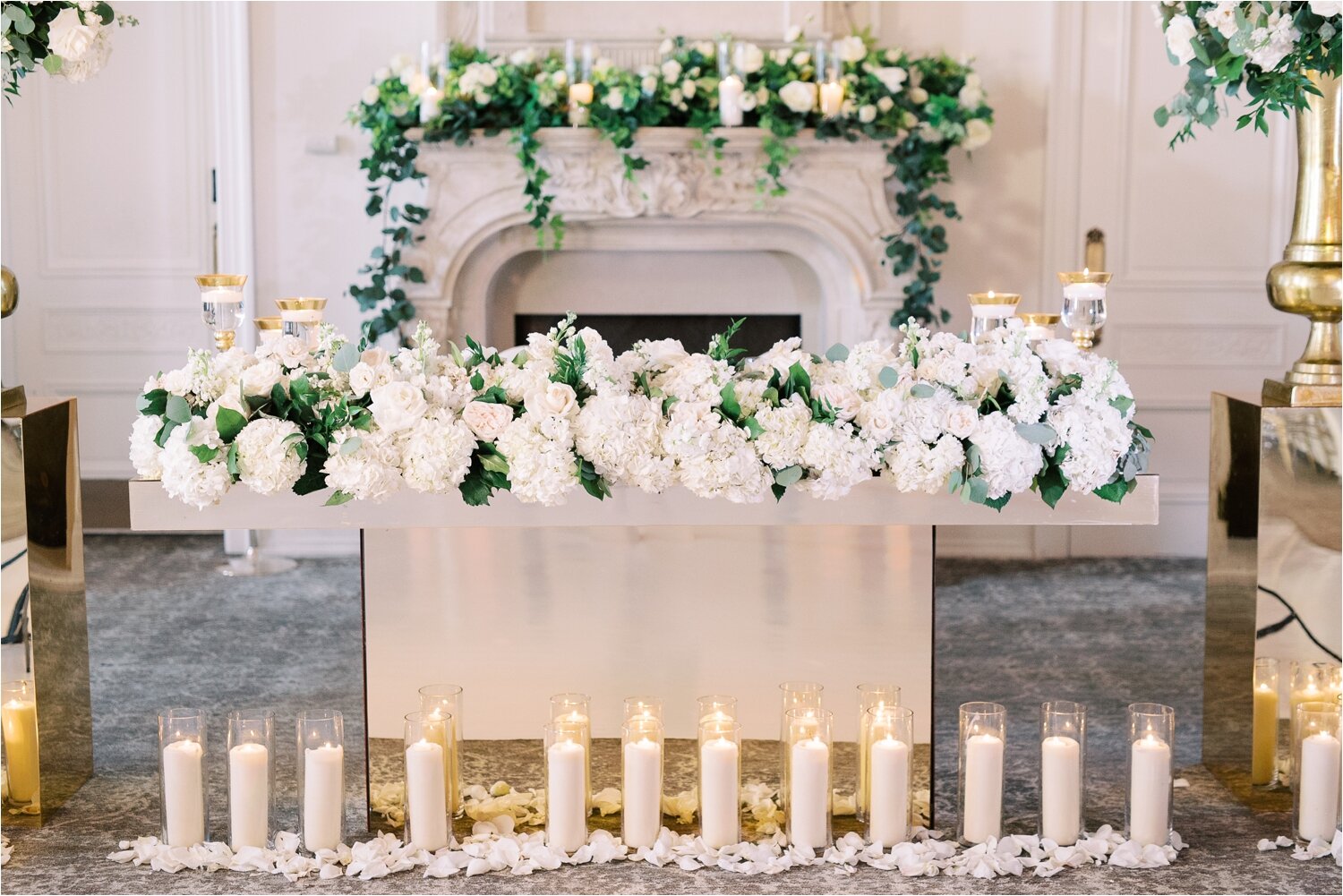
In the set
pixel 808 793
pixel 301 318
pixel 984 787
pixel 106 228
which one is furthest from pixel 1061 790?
pixel 106 228

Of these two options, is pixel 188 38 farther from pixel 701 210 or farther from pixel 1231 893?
pixel 1231 893

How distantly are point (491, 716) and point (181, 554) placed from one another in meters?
3.30

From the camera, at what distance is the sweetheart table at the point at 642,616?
2805 mm

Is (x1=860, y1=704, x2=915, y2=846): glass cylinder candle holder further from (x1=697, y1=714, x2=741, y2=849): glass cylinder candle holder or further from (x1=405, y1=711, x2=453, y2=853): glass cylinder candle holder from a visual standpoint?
(x1=405, y1=711, x2=453, y2=853): glass cylinder candle holder

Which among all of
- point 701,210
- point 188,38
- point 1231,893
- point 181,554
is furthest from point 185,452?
point 188,38

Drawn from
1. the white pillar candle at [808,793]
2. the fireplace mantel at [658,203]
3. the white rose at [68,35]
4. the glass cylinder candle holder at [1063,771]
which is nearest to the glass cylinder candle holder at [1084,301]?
the glass cylinder candle holder at [1063,771]

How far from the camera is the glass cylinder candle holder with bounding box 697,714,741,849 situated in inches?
104

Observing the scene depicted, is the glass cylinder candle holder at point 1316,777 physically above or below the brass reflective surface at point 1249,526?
below

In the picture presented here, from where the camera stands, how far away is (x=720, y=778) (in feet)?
8.72

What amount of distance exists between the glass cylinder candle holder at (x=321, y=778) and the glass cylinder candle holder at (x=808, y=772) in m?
0.88

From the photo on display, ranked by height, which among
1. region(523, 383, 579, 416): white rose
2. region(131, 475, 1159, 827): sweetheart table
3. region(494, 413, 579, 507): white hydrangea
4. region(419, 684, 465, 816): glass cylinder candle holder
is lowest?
region(419, 684, 465, 816): glass cylinder candle holder

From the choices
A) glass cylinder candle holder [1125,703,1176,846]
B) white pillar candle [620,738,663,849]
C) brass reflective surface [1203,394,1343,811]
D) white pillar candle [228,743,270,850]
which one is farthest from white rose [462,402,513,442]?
brass reflective surface [1203,394,1343,811]

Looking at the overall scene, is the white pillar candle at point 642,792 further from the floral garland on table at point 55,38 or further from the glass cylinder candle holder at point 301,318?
the floral garland on table at point 55,38

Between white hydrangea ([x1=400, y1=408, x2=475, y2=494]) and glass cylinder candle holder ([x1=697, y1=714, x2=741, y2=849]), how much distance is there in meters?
0.70
